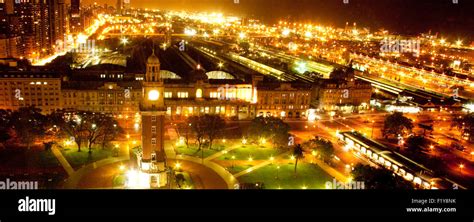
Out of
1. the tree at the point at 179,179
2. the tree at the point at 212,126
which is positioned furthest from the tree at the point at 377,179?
the tree at the point at 212,126

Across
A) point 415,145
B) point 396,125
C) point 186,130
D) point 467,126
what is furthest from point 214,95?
point 467,126

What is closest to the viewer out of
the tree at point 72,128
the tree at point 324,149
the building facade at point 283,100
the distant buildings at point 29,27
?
the tree at point 324,149

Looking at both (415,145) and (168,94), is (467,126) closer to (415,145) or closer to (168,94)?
(415,145)

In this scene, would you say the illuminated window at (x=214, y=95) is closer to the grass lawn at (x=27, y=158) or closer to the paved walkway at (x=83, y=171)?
the paved walkway at (x=83, y=171)

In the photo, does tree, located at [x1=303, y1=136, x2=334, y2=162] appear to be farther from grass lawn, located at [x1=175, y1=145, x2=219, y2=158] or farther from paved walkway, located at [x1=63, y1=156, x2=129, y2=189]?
paved walkway, located at [x1=63, y1=156, x2=129, y2=189]

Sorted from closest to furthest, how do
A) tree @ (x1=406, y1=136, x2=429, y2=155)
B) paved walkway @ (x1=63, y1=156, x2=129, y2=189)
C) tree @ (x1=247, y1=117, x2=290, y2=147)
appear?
paved walkway @ (x1=63, y1=156, x2=129, y2=189) → tree @ (x1=247, y1=117, x2=290, y2=147) → tree @ (x1=406, y1=136, x2=429, y2=155)

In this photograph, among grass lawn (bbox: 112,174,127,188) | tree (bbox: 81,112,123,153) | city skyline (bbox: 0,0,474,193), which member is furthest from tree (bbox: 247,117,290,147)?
grass lawn (bbox: 112,174,127,188)

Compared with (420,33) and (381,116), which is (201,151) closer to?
(381,116)

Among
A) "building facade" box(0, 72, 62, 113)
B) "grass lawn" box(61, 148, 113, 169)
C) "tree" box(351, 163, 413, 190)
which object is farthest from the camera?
"building facade" box(0, 72, 62, 113)
